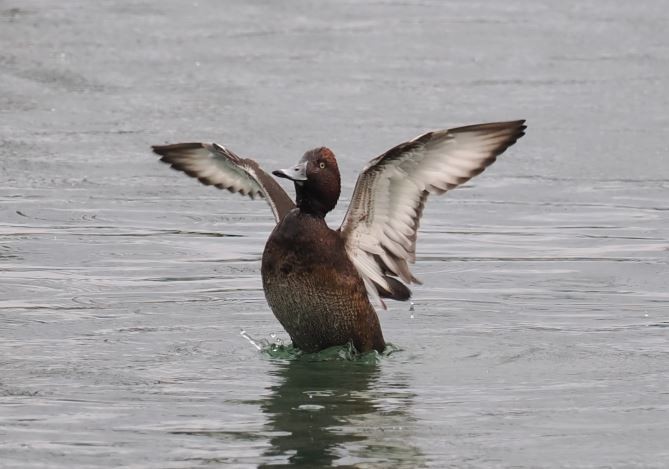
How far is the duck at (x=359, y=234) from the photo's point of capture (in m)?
8.45

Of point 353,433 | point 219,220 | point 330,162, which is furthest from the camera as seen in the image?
point 219,220

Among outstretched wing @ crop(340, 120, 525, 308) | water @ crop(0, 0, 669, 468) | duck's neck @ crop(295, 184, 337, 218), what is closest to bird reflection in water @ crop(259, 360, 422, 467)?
water @ crop(0, 0, 669, 468)

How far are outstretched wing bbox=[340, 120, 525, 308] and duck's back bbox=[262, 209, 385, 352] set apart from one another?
20 cm

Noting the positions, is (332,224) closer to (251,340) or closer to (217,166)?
(217,166)

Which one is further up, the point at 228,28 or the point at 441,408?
the point at 228,28

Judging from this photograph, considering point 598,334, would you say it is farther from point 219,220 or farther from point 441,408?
point 219,220

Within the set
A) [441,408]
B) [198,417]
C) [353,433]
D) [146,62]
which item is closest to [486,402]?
[441,408]

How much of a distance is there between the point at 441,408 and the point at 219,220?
4.99 meters

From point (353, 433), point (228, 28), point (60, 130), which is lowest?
point (353, 433)

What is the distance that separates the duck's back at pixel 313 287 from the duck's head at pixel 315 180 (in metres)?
0.07

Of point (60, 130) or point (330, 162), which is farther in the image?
point (60, 130)

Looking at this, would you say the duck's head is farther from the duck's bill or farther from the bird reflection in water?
the bird reflection in water

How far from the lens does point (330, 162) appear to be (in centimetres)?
855

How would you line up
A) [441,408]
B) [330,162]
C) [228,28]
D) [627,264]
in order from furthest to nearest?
[228,28] < [627,264] < [330,162] < [441,408]
